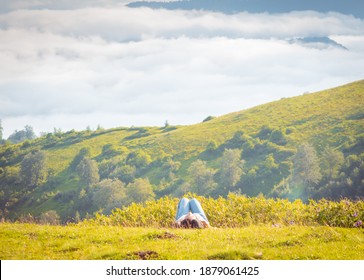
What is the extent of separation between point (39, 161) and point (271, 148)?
96.1 m

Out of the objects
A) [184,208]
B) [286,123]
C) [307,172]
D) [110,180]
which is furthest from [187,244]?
[286,123]

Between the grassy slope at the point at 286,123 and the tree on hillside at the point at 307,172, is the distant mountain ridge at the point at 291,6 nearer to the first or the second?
the tree on hillside at the point at 307,172

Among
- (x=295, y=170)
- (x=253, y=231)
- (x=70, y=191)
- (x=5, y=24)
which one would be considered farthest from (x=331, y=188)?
(x=5, y=24)

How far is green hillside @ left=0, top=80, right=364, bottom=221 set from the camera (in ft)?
427

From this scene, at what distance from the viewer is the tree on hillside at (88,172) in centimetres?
16700

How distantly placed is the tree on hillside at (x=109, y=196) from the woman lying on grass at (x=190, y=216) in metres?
128

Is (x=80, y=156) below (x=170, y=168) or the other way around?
the other way around

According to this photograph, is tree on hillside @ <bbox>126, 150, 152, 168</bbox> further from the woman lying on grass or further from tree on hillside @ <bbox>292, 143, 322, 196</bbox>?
the woman lying on grass

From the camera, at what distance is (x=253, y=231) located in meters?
13.2

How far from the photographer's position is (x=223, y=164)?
14588 cm

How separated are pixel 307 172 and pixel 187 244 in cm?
12349

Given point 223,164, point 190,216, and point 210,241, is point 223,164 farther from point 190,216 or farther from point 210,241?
point 210,241

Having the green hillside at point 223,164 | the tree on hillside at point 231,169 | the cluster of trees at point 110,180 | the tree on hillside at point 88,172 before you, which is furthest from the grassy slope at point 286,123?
the tree on hillside at point 88,172

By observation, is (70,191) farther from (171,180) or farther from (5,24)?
(5,24)
